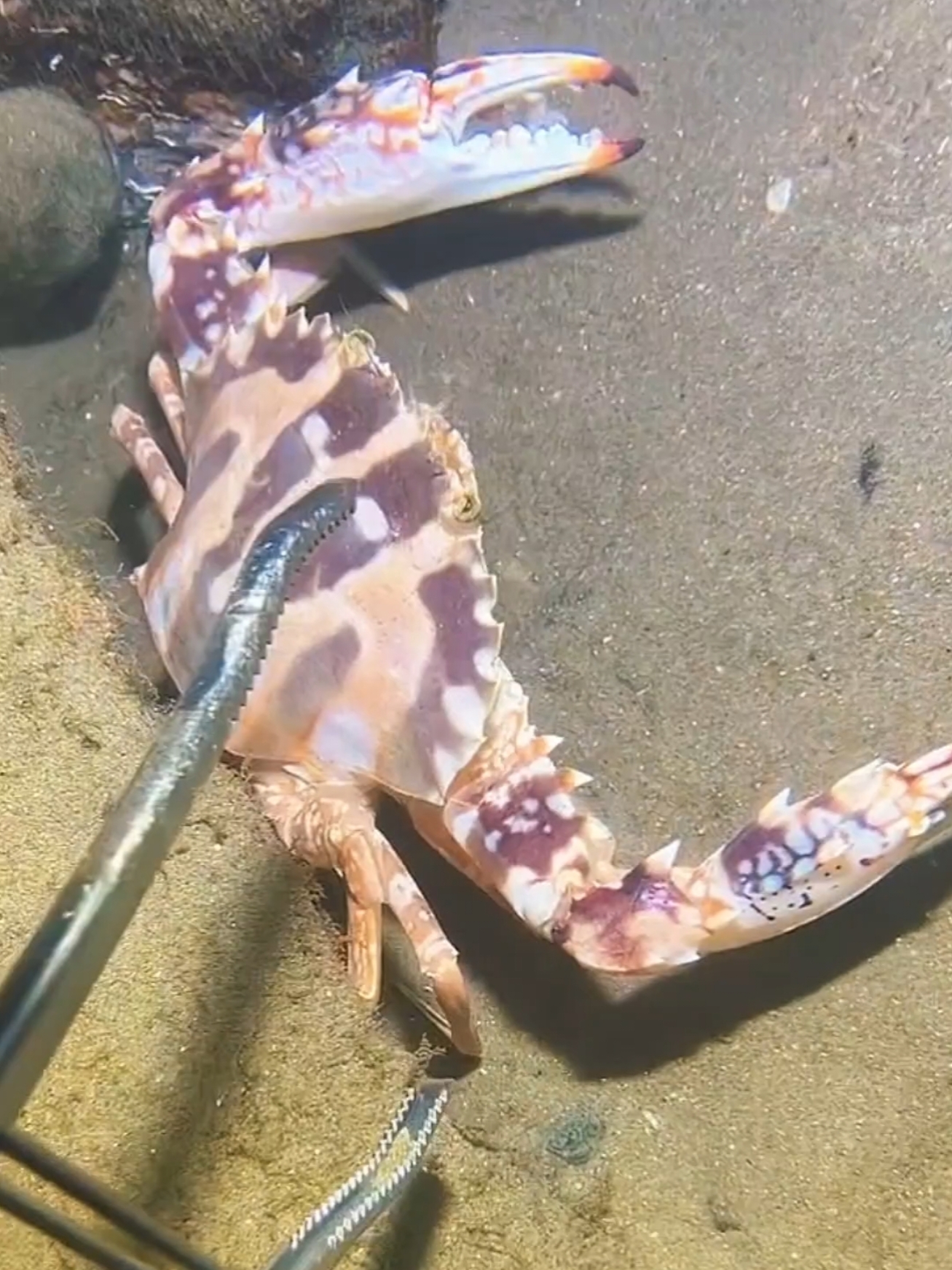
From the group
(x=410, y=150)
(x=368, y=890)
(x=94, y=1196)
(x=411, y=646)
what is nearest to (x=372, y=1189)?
(x=368, y=890)

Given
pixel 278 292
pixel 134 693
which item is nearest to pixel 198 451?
pixel 278 292

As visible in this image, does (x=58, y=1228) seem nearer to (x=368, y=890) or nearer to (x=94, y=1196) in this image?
(x=94, y=1196)

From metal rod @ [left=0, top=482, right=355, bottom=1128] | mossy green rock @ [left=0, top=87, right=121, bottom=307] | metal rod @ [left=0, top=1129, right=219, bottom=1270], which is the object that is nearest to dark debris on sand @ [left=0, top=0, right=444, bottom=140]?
mossy green rock @ [left=0, top=87, right=121, bottom=307]

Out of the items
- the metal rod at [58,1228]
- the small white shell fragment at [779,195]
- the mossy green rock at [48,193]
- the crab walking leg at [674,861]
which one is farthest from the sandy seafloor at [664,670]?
the metal rod at [58,1228]

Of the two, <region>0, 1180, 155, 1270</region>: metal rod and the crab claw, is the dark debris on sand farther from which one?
<region>0, 1180, 155, 1270</region>: metal rod

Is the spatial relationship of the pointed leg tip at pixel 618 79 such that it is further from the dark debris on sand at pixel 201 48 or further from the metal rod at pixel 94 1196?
the metal rod at pixel 94 1196
